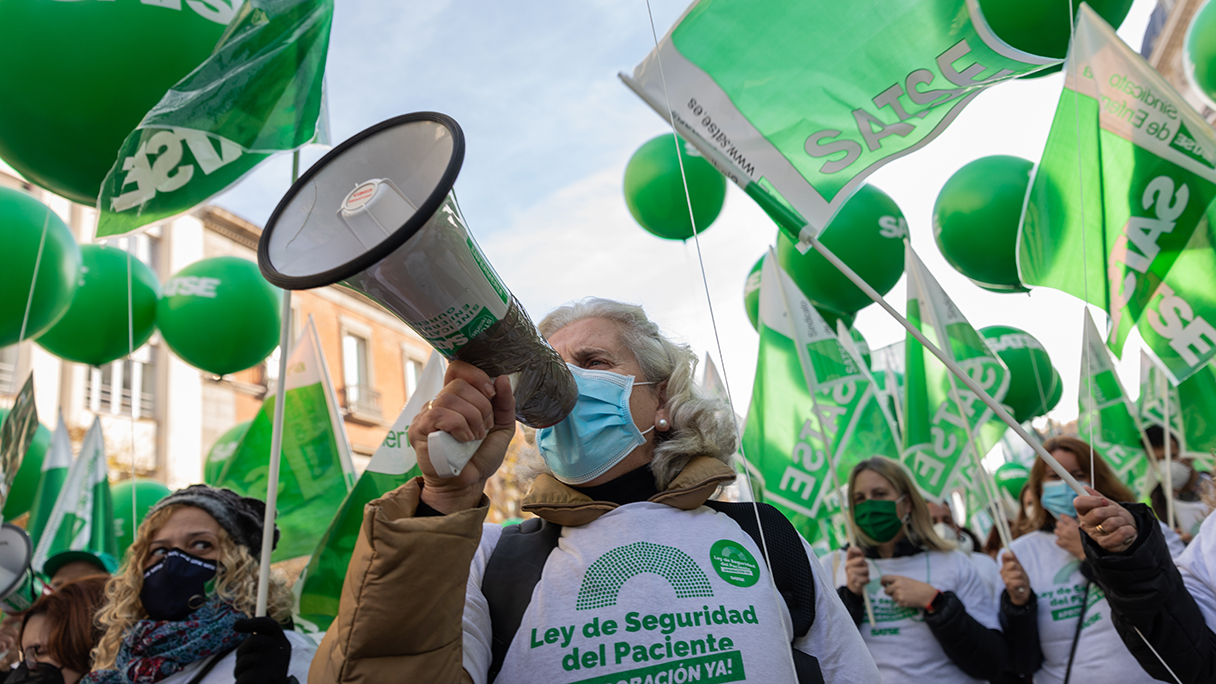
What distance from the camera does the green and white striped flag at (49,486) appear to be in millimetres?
5277

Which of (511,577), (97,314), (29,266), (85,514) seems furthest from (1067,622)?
(97,314)

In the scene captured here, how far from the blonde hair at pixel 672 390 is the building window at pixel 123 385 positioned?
1396 cm

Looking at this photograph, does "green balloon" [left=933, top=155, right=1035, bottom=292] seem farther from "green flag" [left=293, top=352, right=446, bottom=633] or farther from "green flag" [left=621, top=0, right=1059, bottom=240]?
"green flag" [left=293, top=352, right=446, bottom=633]

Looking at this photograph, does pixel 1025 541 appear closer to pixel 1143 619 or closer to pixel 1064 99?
pixel 1143 619

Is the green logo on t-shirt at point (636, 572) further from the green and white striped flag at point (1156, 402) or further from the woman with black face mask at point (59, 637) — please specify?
the green and white striped flag at point (1156, 402)

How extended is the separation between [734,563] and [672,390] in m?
0.49

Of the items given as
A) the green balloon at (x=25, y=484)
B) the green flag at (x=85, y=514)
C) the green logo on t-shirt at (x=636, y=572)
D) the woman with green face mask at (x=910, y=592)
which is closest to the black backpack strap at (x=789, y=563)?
the green logo on t-shirt at (x=636, y=572)

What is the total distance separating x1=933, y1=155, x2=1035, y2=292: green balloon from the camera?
5.71 m

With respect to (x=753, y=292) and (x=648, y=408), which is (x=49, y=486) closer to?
(x=648, y=408)

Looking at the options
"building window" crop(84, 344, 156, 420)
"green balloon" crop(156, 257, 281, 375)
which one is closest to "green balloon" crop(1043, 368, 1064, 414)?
"green balloon" crop(156, 257, 281, 375)

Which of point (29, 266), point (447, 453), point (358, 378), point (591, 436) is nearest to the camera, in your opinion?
point (447, 453)

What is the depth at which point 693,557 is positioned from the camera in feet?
5.18

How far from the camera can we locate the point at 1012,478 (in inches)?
321

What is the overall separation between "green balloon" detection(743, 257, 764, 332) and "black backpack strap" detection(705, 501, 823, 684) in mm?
5851
